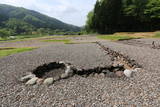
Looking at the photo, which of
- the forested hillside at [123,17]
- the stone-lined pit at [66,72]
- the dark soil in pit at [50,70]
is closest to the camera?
the stone-lined pit at [66,72]

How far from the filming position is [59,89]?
4.05m

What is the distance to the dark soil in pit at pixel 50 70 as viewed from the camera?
5787mm

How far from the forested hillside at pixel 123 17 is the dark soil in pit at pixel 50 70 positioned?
125 ft

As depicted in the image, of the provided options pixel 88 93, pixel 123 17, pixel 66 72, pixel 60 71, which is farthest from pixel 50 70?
pixel 123 17

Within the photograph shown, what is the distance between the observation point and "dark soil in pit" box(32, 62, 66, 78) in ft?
19.0

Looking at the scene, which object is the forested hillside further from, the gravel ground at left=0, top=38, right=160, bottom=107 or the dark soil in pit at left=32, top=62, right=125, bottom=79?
the gravel ground at left=0, top=38, right=160, bottom=107

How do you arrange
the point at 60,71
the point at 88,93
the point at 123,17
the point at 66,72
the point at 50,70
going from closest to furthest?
the point at 88,93
the point at 66,72
the point at 60,71
the point at 50,70
the point at 123,17

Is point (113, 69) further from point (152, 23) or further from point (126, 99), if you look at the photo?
point (152, 23)

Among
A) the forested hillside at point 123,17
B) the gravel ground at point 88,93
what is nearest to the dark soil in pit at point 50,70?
the gravel ground at point 88,93

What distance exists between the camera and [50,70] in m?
Result: 6.36

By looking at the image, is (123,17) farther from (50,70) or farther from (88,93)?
(88,93)

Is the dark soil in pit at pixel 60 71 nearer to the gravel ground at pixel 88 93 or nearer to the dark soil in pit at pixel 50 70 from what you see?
the dark soil in pit at pixel 50 70

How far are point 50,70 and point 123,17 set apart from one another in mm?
41601

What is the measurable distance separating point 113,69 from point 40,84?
3476mm
